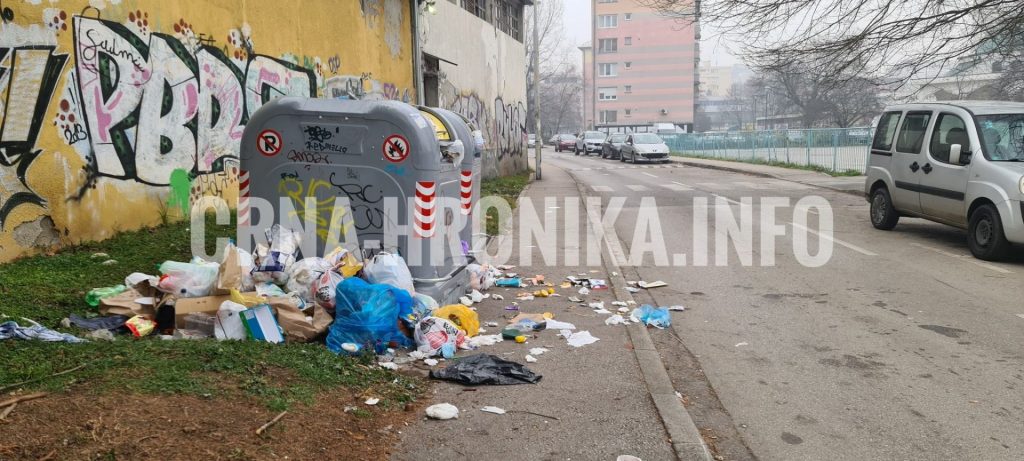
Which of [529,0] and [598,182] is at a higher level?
[529,0]

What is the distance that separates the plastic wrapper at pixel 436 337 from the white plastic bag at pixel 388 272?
1.37 ft

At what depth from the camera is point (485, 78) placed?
74.7 feet

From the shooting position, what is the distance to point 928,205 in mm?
10266

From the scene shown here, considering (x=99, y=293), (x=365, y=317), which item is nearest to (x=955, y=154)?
(x=365, y=317)

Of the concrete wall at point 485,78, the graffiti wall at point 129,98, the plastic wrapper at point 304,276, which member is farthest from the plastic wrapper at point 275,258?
the concrete wall at point 485,78

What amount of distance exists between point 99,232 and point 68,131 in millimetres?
1062

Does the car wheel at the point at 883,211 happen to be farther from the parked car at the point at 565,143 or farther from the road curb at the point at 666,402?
the parked car at the point at 565,143

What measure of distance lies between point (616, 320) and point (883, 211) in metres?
7.37

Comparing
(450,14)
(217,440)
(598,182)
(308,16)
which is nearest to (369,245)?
(217,440)

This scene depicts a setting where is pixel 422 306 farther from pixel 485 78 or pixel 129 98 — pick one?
pixel 485 78

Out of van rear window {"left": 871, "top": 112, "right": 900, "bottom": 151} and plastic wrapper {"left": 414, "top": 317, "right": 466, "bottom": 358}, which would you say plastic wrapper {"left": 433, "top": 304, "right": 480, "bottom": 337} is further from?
van rear window {"left": 871, "top": 112, "right": 900, "bottom": 151}

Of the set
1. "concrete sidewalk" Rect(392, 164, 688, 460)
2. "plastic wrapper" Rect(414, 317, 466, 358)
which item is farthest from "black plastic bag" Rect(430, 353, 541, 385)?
"plastic wrapper" Rect(414, 317, 466, 358)

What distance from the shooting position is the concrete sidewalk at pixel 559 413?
3.73m

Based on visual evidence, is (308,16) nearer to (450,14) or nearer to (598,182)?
(450,14)
